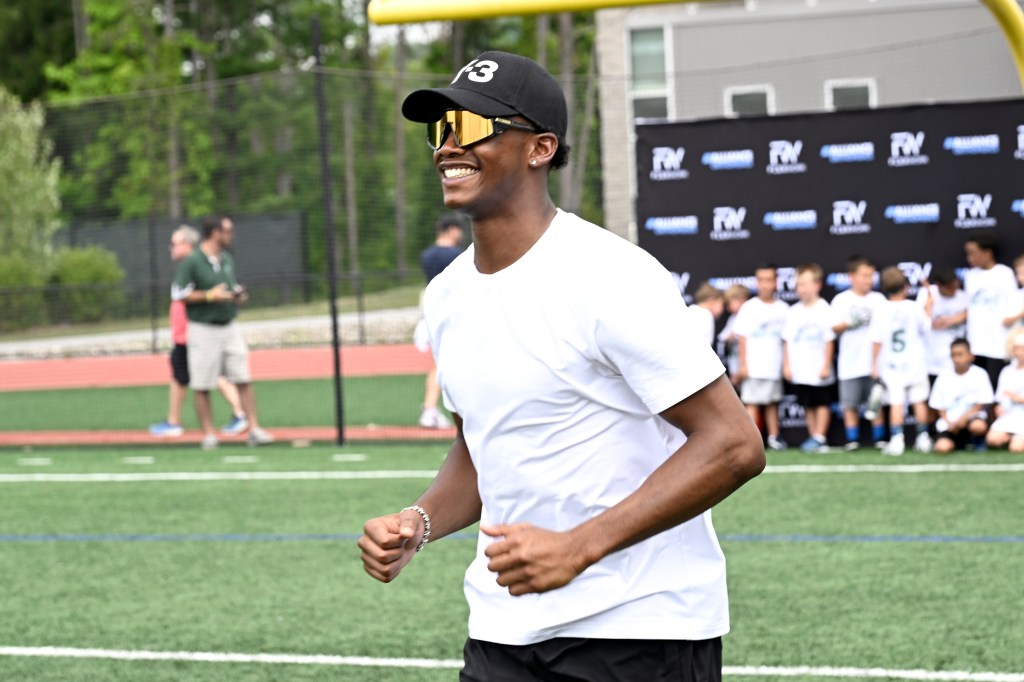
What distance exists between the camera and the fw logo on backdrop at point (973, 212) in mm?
13078

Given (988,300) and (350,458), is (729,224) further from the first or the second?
(350,458)

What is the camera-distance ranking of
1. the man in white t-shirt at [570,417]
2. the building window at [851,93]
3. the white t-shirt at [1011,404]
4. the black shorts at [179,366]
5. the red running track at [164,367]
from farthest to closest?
1. the red running track at [164,367]
2. the building window at [851,93]
3. the black shorts at [179,366]
4. the white t-shirt at [1011,404]
5. the man in white t-shirt at [570,417]

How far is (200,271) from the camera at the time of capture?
1428 cm

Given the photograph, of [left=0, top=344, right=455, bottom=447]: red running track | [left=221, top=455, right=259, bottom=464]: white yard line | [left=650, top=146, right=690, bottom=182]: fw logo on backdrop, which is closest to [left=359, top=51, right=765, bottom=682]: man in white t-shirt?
[left=221, top=455, right=259, bottom=464]: white yard line

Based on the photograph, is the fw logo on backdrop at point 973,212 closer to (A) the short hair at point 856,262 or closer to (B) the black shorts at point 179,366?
(A) the short hair at point 856,262

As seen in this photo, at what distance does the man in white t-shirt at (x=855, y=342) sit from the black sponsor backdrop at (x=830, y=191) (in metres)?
0.45

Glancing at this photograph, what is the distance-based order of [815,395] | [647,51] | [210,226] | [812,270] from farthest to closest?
[647,51] → [210,226] → [815,395] → [812,270]

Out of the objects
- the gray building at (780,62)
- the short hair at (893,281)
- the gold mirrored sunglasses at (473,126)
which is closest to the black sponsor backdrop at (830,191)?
the gray building at (780,62)

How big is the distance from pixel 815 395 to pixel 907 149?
7.48ft

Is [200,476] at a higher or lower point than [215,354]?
lower

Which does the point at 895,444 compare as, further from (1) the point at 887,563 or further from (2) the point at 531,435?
(2) the point at 531,435

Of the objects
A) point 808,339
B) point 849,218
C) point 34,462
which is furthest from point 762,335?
point 34,462

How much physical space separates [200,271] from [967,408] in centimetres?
695

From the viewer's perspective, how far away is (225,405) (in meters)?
20.3
